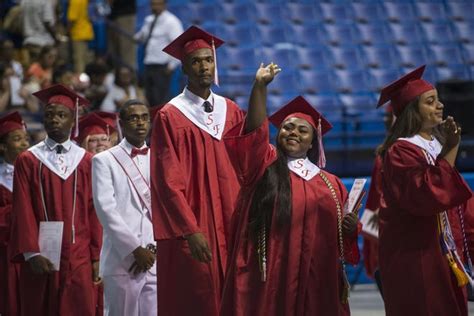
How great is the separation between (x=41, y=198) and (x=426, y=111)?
283cm

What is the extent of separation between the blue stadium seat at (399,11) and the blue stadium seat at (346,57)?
924 millimetres

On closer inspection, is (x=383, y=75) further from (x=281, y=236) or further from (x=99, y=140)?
(x=281, y=236)

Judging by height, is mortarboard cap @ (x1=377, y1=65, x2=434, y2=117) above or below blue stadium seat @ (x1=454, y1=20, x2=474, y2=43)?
below

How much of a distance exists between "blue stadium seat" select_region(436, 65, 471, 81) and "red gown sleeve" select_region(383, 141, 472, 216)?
35.2ft

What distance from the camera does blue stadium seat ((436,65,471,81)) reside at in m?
17.8

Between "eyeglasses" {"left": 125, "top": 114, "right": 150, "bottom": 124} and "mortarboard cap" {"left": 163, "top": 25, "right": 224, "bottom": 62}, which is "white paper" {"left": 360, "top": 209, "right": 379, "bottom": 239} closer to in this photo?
"eyeglasses" {"left": 125, "top": 114, "right": 150, "bottom": 124}

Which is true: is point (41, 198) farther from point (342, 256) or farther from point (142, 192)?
point (342, 256)

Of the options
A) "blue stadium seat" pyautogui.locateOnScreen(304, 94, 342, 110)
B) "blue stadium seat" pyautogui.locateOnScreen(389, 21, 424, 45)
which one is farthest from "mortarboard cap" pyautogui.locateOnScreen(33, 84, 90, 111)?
"blue stadium seat" pyautogui.locateOnScreen(389, 21, 424, 45)

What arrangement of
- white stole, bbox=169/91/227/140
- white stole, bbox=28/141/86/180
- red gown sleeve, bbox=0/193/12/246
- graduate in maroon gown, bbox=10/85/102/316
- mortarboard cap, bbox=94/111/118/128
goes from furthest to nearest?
mortarboard cap, bbox=94/111/118/128
red gown sleeve, bbox=0/193/12/246
white stole, bbox=28/141/86/180
graduate in maroon gown, bbox=10/85/102/316
white stole, bbox=169/91/227/140

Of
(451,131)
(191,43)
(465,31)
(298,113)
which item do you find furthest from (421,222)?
(465,31)

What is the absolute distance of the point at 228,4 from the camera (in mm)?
17859

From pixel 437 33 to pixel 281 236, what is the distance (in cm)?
1223

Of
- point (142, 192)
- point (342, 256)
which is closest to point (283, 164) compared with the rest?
point (342, 256)

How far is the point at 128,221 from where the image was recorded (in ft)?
26.8
